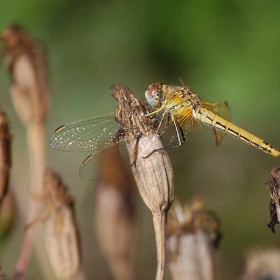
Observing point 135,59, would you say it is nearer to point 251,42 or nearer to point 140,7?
point 140,7

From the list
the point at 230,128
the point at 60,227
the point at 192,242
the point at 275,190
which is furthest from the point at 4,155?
the point at 230,128

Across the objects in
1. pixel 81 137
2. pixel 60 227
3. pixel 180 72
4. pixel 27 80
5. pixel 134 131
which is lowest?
pixel 60 227

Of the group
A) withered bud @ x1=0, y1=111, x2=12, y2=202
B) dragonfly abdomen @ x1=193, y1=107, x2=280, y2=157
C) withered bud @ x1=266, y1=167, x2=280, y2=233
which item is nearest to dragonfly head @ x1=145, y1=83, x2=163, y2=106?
dragonfly abdomen @ x1=193, y1=107, x2=280, y2=157

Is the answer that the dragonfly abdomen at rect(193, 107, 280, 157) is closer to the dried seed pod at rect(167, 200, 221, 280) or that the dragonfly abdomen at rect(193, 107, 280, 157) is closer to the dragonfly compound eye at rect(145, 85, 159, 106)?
the dragonfly compound eye at rect(145, 85, 159, 106)

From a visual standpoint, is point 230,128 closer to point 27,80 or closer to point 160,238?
point 27,80

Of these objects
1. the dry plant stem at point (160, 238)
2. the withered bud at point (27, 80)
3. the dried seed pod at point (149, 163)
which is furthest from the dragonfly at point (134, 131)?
the withered bud at point (27, 80)
